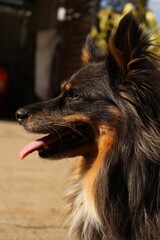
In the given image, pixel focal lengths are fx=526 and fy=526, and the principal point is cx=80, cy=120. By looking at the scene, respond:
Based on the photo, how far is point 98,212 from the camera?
12.6 ft

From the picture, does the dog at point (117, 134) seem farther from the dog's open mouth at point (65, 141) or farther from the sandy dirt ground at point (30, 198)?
the sandy dirt ground at point (30, 198)

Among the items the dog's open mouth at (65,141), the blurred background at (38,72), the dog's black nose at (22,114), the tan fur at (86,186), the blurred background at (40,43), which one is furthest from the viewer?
the blurred background at (40,43)

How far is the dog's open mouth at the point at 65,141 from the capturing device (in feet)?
13.2

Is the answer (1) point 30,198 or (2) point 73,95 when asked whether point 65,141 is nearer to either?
(2) point 73,95

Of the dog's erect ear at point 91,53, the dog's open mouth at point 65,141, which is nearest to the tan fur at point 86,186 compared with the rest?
the dog's open mouth at point 65,141

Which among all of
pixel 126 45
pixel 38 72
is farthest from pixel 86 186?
pixel 38 72

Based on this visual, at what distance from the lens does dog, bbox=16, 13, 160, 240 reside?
369cm

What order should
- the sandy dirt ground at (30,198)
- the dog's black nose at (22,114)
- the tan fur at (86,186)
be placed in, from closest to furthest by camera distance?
the tan fur at (86,186) < the dog's black nose at (22,114) < the sandy dirt ground at (30,198)

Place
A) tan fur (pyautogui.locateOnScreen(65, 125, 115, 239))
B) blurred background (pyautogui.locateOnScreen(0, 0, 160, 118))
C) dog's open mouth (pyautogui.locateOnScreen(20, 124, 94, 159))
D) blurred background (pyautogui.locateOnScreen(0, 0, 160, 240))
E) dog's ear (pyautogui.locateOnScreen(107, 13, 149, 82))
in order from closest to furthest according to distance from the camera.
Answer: dog's ear (pyautogui.locateOnScreen(107, 13, 149, 82))
tan fur (pyautogui.locateOnScreen(65, 125, 115, 239))
dog's open mouth (pyautogui.locateOnScreen(20, 124, 94, 159))
blurred background (pyautogui.locateOnScreen(0, 0, 160, 240))
blurred background (pyautogui.locateOnScreen(0, 0, 160, 118))

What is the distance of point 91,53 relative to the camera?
4465mm

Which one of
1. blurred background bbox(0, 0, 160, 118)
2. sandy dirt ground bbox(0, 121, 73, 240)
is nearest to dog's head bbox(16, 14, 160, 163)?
sandy dirt ground bbox(0, 121, 73, 240)

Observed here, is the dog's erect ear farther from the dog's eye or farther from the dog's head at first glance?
the dog's eye

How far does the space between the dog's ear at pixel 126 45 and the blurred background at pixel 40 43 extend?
469cm

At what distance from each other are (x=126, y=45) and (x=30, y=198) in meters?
3.31
